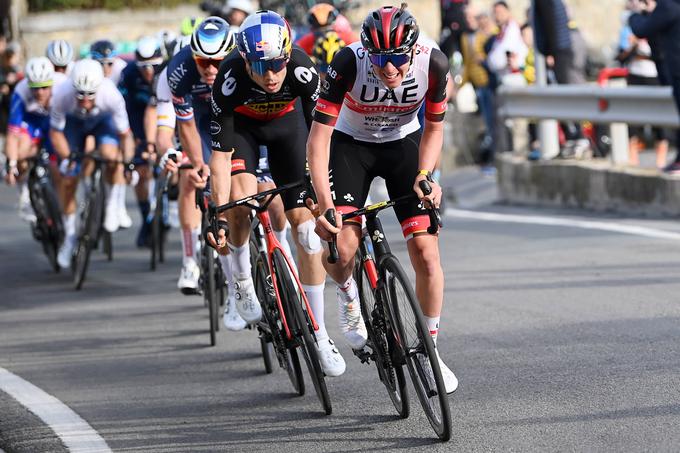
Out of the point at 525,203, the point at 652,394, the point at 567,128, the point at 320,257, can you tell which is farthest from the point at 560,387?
the point at 567,128

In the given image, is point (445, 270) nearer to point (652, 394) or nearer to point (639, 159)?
point (652, 394)

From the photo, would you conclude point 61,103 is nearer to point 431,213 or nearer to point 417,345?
point 431,213

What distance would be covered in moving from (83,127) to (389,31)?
7.68 metres

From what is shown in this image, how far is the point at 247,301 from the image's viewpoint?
8.36 m

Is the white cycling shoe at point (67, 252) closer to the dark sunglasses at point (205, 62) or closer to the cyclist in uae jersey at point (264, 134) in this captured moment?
the dark sunglasses at point (205, 62)

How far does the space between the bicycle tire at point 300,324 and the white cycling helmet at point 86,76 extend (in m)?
5.76

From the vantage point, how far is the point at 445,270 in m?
11.8

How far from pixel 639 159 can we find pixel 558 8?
4.30 meters

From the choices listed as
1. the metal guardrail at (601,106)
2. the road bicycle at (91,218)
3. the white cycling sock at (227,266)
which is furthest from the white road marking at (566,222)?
the white cycling sock at (227,266)

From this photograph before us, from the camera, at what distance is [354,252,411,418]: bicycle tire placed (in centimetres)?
680

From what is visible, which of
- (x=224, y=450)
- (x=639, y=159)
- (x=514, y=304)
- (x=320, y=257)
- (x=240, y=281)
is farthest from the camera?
(x=639, y=159)

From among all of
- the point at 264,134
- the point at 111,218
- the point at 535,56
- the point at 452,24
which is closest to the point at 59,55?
the point at 111,218

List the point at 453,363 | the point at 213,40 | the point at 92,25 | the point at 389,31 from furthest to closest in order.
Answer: the point at 92,25 < the point at 213,40 < the point at 453,363 < the point at 389,31

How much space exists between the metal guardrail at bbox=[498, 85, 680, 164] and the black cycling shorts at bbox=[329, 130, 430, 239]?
699cm
